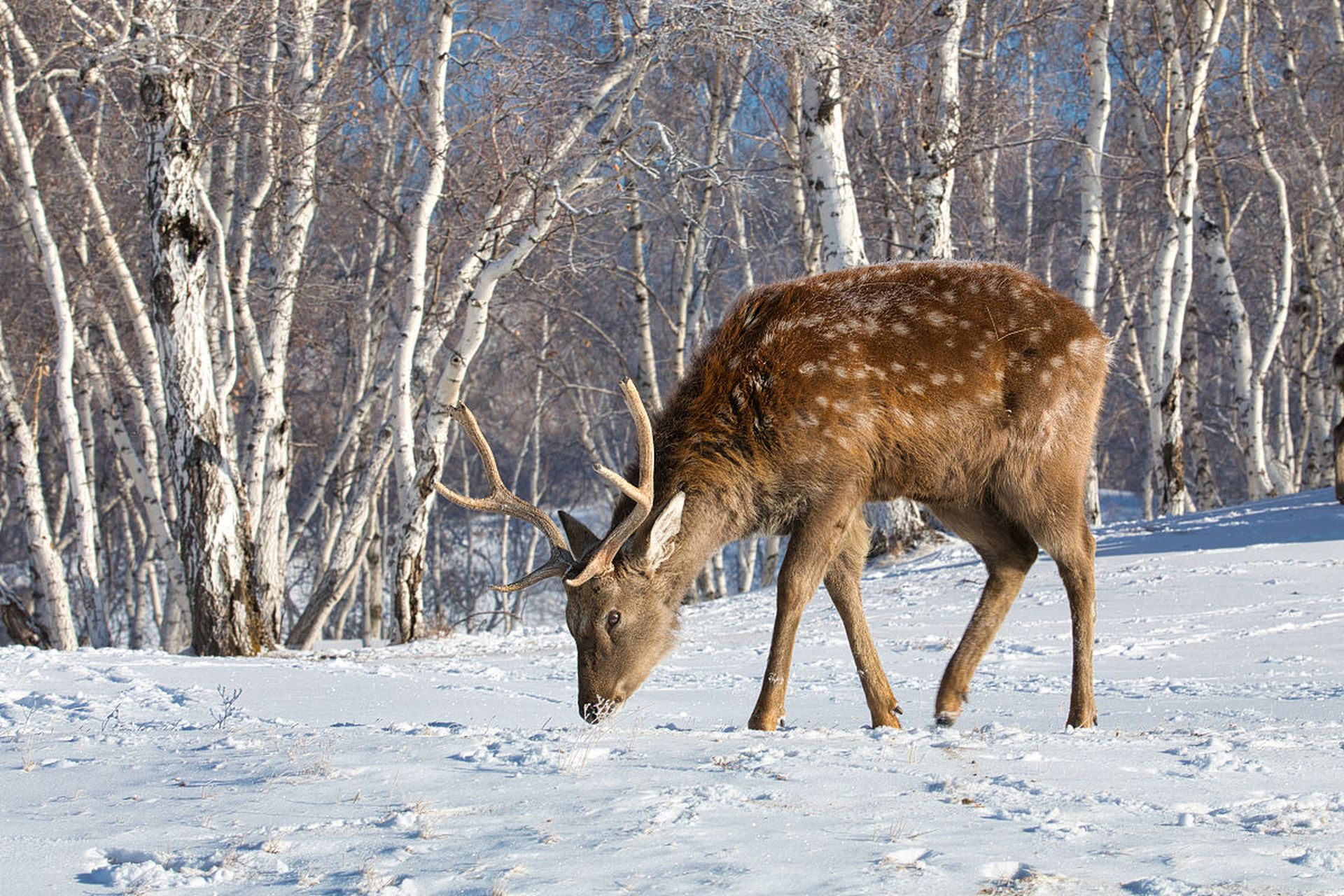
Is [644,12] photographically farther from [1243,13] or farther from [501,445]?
[501,445]

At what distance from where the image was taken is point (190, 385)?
10.8m

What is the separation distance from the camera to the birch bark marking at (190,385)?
35.2 feet

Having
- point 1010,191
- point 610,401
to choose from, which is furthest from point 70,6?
point 1010,191

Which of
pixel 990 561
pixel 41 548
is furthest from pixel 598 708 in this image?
pixel 41 548


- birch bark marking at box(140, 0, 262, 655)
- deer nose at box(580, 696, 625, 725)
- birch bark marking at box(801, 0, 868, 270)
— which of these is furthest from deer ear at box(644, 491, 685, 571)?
birch bark marking at box(801, 0, 868, 270)

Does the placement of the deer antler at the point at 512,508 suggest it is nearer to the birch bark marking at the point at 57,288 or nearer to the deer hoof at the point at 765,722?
the deer hoof at the point at 765,722

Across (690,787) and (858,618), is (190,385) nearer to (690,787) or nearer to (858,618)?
(858,618)

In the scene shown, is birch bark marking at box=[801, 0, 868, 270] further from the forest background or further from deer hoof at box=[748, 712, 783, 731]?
deer hoof at box=[748, 712, 783, 731]

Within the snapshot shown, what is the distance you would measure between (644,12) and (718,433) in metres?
8.33

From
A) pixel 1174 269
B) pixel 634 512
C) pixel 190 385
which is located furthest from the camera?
pixel 1174 269

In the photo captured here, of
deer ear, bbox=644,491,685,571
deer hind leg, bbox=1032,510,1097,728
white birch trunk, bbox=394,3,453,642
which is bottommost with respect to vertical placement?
deer hind leg, bbox=1032,510,1097,728

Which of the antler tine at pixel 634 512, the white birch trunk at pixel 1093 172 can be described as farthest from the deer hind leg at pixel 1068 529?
the white birch trunk at pixel 1093 172

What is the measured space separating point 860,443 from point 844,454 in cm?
8

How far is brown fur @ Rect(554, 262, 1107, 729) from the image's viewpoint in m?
5.51
